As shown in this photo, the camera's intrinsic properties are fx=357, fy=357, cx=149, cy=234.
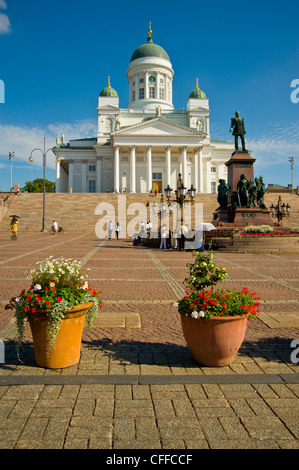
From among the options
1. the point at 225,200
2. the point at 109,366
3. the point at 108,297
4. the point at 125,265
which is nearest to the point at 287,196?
the point at 225,200

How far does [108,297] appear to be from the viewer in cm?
783

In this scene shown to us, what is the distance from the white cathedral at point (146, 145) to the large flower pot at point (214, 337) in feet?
188

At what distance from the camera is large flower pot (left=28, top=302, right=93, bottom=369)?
412 centimetres

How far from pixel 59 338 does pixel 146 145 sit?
59955 millimetres

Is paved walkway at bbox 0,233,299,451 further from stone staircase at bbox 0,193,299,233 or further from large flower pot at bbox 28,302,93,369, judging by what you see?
stone staircase at bbox 0,193,299,233

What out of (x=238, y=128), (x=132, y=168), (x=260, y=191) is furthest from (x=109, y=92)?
(x=260, y=191)

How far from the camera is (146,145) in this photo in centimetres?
6175

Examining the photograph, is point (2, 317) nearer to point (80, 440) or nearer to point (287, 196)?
point (80, 440)

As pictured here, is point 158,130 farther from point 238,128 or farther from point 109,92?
point 238,128

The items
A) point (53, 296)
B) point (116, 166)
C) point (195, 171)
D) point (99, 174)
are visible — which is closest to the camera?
point (53, 296)

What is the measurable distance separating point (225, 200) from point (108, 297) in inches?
675

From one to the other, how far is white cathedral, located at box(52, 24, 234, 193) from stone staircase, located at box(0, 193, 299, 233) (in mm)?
14673

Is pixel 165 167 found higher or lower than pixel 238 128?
higher
